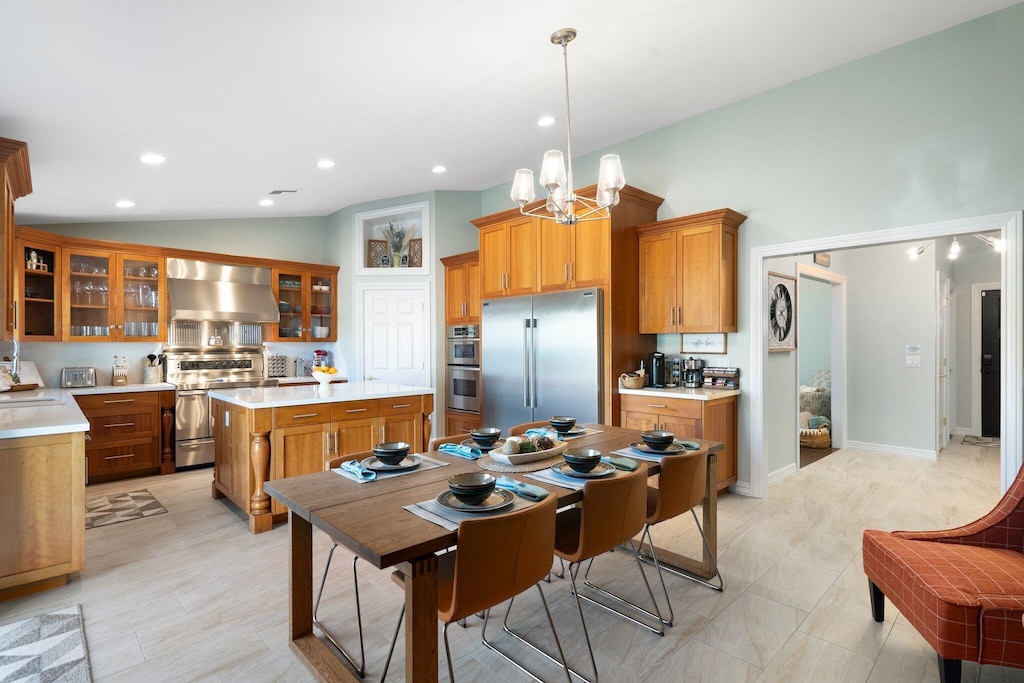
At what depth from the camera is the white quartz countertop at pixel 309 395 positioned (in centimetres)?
351

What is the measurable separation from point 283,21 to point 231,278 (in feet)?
13.6

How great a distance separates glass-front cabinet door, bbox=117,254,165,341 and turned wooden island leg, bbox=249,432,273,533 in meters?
2.97

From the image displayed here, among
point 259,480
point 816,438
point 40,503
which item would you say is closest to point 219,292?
point 259,480

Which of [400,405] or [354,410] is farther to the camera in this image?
[400,405]

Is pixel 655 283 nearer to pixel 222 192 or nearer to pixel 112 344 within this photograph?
pixel 222 192

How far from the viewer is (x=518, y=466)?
7.48 ft

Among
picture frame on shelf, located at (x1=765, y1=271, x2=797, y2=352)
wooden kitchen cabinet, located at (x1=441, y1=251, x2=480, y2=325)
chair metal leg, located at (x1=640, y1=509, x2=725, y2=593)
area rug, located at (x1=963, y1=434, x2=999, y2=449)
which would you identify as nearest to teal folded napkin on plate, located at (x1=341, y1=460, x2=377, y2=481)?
chair metal leg, located at (x1=640, y1=509, x2=725, y2=593)

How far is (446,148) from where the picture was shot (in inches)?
183

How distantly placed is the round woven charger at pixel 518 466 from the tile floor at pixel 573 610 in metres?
0.74

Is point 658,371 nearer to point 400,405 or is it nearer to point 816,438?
point 400,405

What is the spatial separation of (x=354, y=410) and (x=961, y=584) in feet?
11.5

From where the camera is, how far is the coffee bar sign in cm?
444

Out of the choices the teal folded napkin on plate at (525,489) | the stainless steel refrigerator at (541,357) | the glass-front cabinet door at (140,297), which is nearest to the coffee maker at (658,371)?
the stainless steel refrigerator at (541,357)

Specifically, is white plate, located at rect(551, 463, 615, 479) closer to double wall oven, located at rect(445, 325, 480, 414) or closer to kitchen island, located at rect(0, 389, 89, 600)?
kitchen island, located at rect(0, 389, 89, 600)
